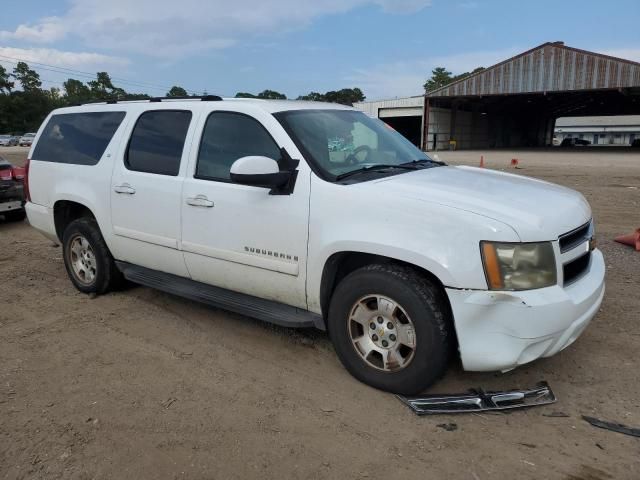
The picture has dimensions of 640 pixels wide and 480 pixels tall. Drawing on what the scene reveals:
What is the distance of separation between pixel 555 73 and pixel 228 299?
126 feet

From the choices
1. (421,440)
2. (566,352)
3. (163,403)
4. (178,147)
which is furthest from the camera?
(178,147)

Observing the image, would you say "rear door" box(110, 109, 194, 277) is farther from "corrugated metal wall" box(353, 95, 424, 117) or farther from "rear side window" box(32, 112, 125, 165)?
"corrugated metal wall" box(353, 95, 424, 117)

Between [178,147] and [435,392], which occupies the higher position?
[178,147]

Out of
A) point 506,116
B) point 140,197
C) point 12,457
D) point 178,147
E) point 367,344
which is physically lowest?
point 12,457

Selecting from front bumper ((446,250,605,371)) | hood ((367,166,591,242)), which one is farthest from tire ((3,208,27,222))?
front bumper ((446,250,605,371))

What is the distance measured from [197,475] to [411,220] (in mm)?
1764

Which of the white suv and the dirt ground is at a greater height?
the white suv

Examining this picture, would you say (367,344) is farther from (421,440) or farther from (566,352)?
(566,352)

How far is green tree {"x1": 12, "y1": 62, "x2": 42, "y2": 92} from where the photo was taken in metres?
81.3

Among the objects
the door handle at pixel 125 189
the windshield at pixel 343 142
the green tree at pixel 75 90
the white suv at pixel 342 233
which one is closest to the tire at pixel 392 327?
the white suv at pixel 342 233

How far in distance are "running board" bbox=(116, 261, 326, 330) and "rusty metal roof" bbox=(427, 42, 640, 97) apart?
125 feet

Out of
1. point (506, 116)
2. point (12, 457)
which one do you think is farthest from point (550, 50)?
point (12, 457)

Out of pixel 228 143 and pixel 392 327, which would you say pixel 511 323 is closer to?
pixel 392 327

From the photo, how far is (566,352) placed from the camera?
381 centimetres
